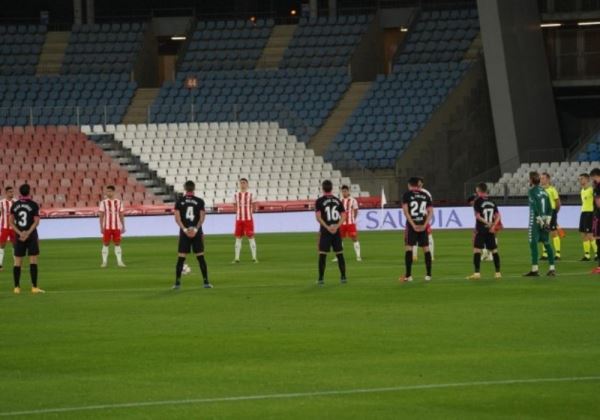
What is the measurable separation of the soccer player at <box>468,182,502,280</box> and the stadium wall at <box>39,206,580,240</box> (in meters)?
22.9

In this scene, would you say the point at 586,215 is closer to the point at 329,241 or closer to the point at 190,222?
the point at 329,241

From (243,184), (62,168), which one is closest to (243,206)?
(243,184)

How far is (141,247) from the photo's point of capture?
40.5 meters

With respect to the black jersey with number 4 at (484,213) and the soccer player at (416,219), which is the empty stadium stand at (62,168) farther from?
the soccer player at (416,219)

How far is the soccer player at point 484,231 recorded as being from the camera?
24.8 m

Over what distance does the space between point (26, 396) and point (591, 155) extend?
44.0 m

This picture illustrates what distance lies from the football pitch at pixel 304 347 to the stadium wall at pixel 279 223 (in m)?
20.4

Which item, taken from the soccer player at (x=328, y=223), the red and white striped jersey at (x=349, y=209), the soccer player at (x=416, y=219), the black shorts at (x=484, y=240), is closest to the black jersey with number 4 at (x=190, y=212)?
the soccer player at (x=328, y=223)

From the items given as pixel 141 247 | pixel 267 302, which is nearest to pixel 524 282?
pixel 267 302

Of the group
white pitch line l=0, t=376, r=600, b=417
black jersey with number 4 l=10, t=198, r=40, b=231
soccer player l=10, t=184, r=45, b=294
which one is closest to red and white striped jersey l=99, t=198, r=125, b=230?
soccer player l=10, t=184, r=45, b=294

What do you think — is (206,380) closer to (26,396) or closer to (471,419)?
(26,396)

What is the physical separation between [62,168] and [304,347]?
40236mm

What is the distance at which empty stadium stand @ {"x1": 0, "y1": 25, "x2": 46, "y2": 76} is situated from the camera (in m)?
63.5

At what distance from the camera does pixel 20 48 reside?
64438 millimetres
